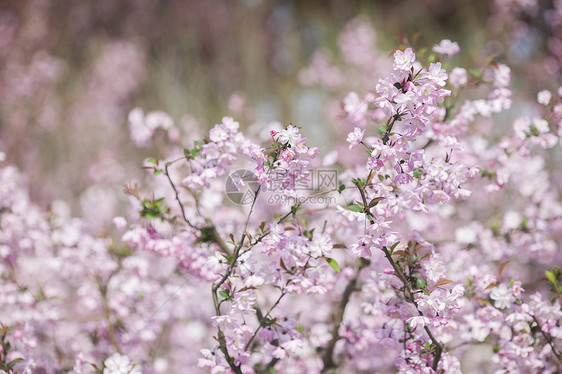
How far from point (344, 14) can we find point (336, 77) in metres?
2.08

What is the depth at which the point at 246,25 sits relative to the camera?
623 cm

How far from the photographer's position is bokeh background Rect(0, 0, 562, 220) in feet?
13.9

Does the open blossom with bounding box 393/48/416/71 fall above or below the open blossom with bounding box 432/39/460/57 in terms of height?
below

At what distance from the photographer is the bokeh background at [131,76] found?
13.9ft

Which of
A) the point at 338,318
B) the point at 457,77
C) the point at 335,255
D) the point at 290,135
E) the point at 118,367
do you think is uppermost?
the point at 457,77

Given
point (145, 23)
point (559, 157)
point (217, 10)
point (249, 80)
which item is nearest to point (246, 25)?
point (249, 80)

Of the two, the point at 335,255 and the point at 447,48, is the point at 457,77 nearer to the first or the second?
the point at 447,48

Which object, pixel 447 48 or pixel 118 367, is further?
pixel 447 48

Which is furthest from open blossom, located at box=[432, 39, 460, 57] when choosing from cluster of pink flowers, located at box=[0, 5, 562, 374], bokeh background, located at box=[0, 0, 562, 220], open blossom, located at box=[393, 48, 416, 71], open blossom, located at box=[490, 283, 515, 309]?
bokeh background, located at box=[0, 0, 562, 220]

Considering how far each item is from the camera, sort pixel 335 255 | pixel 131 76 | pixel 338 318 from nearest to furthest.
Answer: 1. pixel 338 318
2. pixel 335 255
3. pixel 131 76

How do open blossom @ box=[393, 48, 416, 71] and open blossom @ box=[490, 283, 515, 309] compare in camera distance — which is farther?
open blossom @ box=[490, 283, 515, 309]

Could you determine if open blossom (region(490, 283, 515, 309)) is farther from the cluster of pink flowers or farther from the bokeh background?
the bokeh background

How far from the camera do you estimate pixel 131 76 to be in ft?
22.3

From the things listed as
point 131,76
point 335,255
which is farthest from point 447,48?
point 131,76
